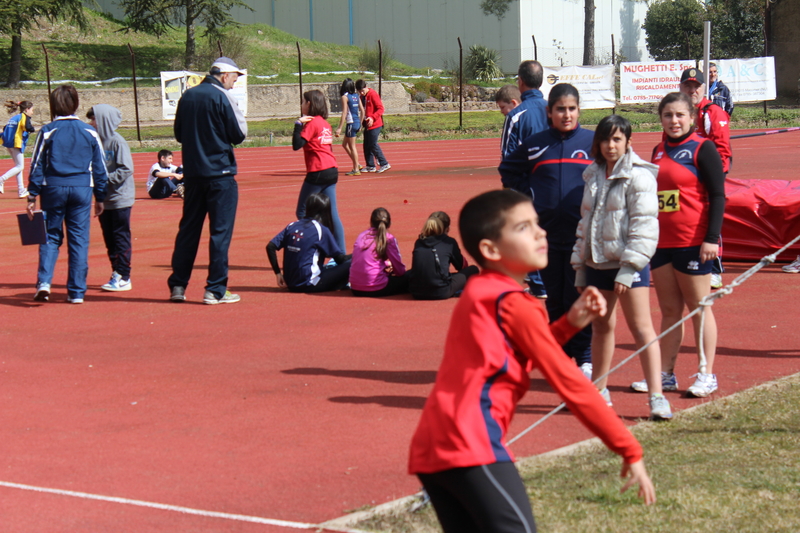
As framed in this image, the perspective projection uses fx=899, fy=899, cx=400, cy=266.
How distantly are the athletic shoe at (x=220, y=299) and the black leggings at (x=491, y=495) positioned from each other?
637 centimetres

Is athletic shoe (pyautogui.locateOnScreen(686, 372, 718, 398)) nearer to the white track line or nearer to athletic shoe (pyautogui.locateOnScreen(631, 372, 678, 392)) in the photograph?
athletic shoe (pyautogui.locateOnScreen(631, 372, 678, 392))

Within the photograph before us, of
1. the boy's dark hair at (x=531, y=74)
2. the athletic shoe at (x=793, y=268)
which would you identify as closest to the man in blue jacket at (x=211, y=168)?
the boy's dark hair at (x=531, y=74)

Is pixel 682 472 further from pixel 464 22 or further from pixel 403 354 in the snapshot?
pixel 464 22

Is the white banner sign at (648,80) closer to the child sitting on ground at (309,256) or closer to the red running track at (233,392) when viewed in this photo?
the red running track at (233,392)

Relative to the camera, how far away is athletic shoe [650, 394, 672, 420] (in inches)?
199

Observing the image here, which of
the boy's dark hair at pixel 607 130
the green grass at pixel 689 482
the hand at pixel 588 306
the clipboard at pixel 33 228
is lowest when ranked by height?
the green grass at pixel 689 482

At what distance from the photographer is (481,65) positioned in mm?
50406

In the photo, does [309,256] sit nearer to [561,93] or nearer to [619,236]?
[561,93]

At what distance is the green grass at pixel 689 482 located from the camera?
3.65m

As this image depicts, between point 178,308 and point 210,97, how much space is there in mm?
2011

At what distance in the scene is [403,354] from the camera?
6.78 meters

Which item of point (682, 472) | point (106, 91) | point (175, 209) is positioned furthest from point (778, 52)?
point (682, 472)

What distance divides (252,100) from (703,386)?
1452 inches

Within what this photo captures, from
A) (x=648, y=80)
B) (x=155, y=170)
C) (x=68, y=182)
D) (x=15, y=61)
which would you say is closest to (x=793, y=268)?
(x=68, y=182)
